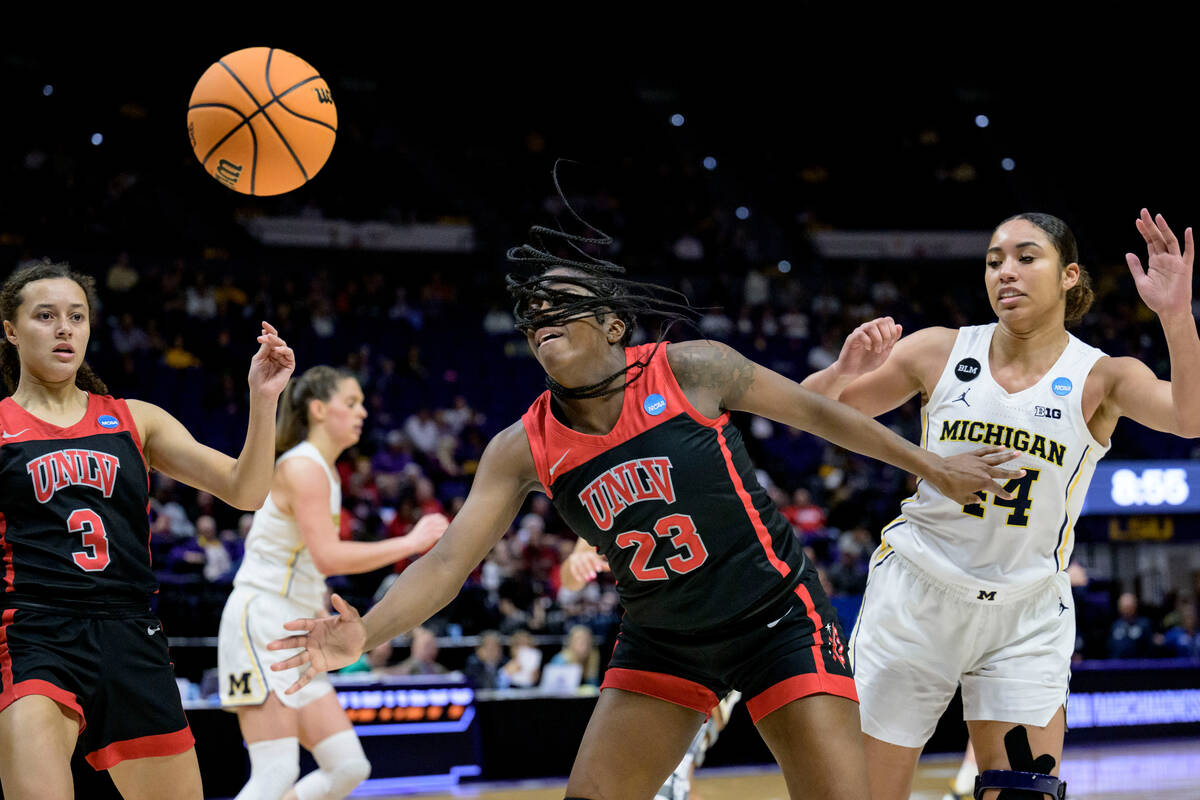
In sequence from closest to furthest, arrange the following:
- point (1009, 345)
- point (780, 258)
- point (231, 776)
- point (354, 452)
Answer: point (1009, 345) < point (231, 776) < point (354, 452) < point (780, 258)

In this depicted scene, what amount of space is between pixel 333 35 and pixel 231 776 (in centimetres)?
1751

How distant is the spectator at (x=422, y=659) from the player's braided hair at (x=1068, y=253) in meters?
6.26

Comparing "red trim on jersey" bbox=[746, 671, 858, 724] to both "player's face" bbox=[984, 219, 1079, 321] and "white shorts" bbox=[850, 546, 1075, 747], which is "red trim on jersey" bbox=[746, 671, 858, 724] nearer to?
"white shorts" bbox=[850, 546, 1075, 747]

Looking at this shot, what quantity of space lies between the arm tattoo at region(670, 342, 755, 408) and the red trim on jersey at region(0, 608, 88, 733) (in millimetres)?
2052

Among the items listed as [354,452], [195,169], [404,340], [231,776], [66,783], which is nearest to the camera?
[66,783]

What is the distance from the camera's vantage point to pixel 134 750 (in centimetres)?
371

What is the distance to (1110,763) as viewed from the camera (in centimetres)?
982

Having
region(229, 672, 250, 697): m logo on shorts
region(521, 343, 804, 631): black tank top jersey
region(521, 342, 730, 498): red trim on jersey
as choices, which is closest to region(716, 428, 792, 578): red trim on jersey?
region(521, 343, 804, 631): black tank top jersey

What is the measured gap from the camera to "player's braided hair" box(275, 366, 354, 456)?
566cm

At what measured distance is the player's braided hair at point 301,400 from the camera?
5.66 meters

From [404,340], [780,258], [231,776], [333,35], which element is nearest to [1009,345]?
[231,776]

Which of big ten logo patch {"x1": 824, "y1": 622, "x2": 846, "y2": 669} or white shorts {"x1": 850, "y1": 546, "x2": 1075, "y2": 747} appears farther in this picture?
white shorts {"x1": 850, "y1": 546, "x2": 1075, "y2": 747}

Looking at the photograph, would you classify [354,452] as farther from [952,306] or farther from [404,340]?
[952,306]

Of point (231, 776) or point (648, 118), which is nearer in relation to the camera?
point (231, 776)
